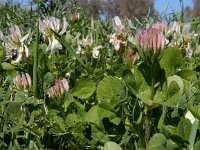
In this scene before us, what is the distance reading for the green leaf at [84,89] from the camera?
86cm

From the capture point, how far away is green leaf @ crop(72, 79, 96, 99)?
2.84 feet

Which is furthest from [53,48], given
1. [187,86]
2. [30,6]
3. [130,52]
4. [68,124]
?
[30,6]

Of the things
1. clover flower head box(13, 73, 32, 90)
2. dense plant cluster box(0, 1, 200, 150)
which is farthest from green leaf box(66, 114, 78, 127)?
clover flower head box(13, 73, 32, 90)

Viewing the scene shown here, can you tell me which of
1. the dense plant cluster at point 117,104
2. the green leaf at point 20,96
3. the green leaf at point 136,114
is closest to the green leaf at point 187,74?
the dense plant cluster at point 117,104

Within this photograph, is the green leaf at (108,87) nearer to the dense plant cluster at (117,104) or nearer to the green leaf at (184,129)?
the dense plant cluster at (117,104)

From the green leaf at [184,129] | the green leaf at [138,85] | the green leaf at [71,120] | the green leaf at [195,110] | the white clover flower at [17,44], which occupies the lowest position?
the green leaf at [71,120]

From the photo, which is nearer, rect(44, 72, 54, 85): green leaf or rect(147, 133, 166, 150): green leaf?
rect(147, 133, 166, 150): green leaf

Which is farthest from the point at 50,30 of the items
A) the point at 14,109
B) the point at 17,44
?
the point at 14,109

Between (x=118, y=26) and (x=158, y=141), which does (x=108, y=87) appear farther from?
(x=118, y=26)

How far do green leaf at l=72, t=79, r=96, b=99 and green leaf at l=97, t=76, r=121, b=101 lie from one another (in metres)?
0.07

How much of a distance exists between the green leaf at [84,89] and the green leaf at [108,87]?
2.9 inches

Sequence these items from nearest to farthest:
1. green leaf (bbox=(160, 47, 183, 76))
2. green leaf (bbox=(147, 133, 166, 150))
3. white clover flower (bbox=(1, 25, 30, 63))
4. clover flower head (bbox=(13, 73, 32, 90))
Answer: green leaf (bbox=(147, 133, 166, 150)) → green leaf (bbox=(160, 47, 183, 76)) → clover flower head (bbox=(13, 73, 32, 90)) → white clover flower (bbox=(1, 25, 30, 63))

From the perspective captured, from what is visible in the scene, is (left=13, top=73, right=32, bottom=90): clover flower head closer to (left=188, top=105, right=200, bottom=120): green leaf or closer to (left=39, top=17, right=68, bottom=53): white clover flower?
(left=39, top=17, right=68, bottom=53): white clover flower

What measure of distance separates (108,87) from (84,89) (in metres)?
0.09
